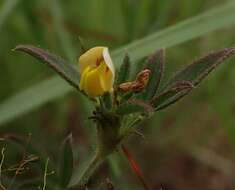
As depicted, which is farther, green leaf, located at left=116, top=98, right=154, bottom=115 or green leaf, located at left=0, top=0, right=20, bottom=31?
green leaf, located at left=0, top=0, right=20, bottom=31

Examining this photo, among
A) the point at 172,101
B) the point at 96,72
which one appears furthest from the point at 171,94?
the point at 96,72

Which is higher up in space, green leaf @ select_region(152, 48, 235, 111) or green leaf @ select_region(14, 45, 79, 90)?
green leaf @ select_region(14, 45, 79, 90)

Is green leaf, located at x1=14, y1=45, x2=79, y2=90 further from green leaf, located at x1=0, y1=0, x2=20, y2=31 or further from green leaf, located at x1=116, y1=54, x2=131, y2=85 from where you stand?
green leaf, located at x1=0, y1=0, x2=20, y2=31

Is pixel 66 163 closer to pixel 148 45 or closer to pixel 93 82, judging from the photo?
pixel 93 82

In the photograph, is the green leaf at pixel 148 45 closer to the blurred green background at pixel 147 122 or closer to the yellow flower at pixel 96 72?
the blurred green background at pixel 147 122

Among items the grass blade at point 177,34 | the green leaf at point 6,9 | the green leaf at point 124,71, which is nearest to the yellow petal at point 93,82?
the green leaf at point 124,71

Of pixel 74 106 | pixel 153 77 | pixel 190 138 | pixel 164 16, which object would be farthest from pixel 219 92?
pixel 153 77

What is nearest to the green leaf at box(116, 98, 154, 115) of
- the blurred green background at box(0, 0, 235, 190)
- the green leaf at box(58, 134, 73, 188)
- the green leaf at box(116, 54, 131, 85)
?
the green leaf at box(116, 54, 131, 85)

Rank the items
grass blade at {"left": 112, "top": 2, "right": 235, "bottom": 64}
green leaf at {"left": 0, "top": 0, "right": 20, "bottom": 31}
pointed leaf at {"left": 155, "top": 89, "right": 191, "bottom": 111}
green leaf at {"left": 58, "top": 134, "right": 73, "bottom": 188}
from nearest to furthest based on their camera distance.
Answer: pointed leaf at {"left": 155, "top": 89, "right": 191, "bottom": 111} < green leaf at {"left": 58, "top": 134, "right": 73, "bottom": 188} < grass blade at {"left": 112, "top": 2, "right": 235, "bottom": 64} < green leaf at {"left": 0, "top": 0, "right": 20, "bottom": 31}
